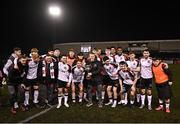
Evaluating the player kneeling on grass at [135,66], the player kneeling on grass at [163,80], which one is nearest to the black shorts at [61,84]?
the player kneeling on grass at [135,66]

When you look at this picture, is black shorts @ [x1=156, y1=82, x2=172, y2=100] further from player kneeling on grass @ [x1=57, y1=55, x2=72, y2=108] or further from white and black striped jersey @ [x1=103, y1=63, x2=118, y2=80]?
player kneeling on grass @ [x1=57, y1=55, x2=72, y2=108]

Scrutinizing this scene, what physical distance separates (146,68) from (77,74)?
270 cm

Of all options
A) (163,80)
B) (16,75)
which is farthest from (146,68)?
(16,75)

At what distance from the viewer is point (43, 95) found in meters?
13.1

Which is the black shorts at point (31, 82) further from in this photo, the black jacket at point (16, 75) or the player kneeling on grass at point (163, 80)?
the player kneeling on grass at point (163, 80)

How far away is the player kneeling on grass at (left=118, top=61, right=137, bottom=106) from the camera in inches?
510

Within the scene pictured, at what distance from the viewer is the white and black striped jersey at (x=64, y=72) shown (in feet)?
42.2

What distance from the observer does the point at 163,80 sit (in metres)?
12.0

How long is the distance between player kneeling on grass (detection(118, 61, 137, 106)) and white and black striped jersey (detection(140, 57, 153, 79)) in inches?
17.8

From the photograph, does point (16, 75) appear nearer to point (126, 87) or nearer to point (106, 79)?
point (106, 79)

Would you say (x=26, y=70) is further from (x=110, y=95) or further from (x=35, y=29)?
(x=35, y=29)

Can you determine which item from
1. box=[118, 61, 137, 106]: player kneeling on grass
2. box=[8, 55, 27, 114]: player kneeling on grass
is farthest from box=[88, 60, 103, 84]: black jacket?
box=[8, 55, 27, 114]: player kneeling on grass

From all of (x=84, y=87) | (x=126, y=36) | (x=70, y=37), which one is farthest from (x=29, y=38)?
(x=84, y=87)

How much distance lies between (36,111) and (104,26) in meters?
48.1
